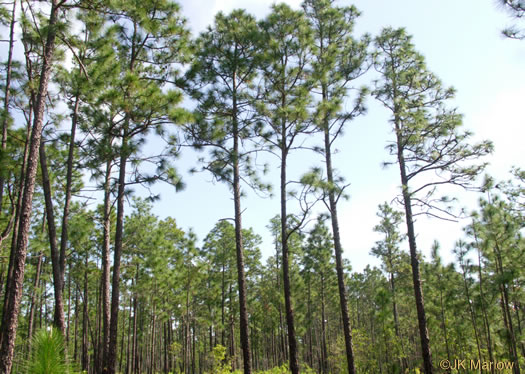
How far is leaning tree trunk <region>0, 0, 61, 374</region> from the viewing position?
6.16 m

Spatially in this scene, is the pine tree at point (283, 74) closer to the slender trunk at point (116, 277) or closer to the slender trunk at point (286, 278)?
the slender trunk at point (286, 278)

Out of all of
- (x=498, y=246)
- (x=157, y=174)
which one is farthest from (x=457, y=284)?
(x=157, y=174)

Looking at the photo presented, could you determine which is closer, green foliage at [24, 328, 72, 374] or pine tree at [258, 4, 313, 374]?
green foliage at [24, 328, 72, 374]

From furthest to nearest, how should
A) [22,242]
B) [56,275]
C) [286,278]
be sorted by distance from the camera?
[286,278] < [56,275] < [22,242]

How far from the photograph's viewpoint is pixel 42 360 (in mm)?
3625

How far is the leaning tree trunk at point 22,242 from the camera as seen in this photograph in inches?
243

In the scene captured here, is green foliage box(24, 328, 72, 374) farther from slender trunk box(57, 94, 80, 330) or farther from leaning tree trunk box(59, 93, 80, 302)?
leaning tree trunk box(59, 93, 80, 302)

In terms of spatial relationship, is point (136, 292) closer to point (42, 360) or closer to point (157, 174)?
point (157, 174)

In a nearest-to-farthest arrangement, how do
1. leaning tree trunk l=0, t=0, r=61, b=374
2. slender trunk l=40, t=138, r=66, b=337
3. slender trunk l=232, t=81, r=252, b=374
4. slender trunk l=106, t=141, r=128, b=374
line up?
leaning tree trunk l=0, t=0, r=61, b=374 < slender trunk l=106, t=141, r=128, b=374 < slender trunk l=40, t=138, r=66, b=337 < slender trunk l=232, t=81, r=252, b=374

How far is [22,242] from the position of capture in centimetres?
677

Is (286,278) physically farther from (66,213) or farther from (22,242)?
(66,213)

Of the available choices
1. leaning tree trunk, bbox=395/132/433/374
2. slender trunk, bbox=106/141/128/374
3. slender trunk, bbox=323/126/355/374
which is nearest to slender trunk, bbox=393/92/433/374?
leaning tree trunk, bbox=395/132/433/374

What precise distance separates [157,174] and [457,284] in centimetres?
1755

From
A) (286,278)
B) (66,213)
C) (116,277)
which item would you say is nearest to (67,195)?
(66,213)
